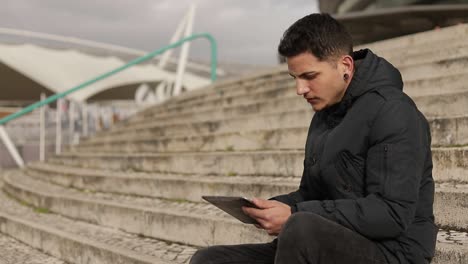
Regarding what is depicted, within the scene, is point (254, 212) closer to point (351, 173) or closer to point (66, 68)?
point (351, 173)

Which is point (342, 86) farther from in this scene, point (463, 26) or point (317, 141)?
point (463, 26)

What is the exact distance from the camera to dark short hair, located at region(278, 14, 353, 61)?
1.65 m

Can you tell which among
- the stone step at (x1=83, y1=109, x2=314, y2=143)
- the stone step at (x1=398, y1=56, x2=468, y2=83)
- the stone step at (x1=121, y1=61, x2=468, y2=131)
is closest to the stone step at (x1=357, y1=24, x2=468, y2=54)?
the stone step at (x1=398, y1=56, x2=468, y2=83)

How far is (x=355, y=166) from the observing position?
5.44ft

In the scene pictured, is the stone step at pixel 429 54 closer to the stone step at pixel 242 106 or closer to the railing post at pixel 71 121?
the stone step at pixel 242 106

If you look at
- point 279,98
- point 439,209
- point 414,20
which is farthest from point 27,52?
point 439,209

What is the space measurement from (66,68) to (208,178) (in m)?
28.9

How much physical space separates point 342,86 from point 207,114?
5.50 meters

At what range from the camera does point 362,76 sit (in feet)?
5.61

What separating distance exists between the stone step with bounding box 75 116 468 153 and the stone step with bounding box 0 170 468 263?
1002 mm

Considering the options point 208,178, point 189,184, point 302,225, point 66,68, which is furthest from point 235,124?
point 66,68

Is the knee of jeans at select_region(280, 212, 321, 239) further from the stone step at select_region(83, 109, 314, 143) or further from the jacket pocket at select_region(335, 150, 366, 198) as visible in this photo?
the stone step at select_region(83, 109, 314, 143)

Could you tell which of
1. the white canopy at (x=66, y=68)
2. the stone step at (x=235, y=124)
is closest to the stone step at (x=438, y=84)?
the stone step at (x=235, y=124)

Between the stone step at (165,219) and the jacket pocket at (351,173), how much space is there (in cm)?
88
